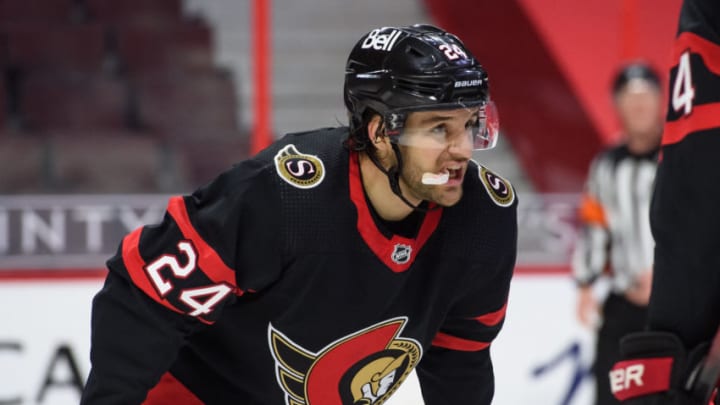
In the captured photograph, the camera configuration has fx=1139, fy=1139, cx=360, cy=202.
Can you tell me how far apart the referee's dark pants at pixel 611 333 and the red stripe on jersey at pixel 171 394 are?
6.00ft

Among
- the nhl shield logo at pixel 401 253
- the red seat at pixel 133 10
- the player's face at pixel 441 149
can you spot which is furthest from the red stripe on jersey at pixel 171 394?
the red seat at pixel 133 10

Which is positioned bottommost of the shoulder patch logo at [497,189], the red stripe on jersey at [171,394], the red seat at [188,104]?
the red seat at [188,104]

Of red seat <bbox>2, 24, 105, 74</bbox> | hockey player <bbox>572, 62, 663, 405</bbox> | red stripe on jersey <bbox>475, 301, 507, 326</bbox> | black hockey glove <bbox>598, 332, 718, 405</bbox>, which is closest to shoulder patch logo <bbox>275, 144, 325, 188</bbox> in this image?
red stripe on jersey <bbox>475, 301, 507, 326</bbox>

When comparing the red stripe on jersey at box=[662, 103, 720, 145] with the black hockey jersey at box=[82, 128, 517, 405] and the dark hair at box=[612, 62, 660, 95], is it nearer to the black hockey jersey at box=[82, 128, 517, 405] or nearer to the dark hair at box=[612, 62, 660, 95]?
the black hockey jersey at box=[82, 128, 517, 405]

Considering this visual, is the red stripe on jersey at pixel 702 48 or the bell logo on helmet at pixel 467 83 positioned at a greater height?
the red stripe on jersey at pixel 702 48

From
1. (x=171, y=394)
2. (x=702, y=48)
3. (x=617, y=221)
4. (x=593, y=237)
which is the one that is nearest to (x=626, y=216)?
(x=617, y=221)

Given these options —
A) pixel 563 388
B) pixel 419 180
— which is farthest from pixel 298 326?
pixel 563 388

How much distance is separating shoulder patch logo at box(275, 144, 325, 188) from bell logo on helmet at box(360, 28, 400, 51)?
179 millimetres

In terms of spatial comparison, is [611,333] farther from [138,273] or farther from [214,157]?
[138,273]

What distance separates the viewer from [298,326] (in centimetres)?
164

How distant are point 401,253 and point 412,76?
26cm

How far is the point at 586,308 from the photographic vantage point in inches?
136

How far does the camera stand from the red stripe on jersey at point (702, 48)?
1024 mm

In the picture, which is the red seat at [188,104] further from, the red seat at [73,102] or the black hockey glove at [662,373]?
the black hockey glove at [662,373]
